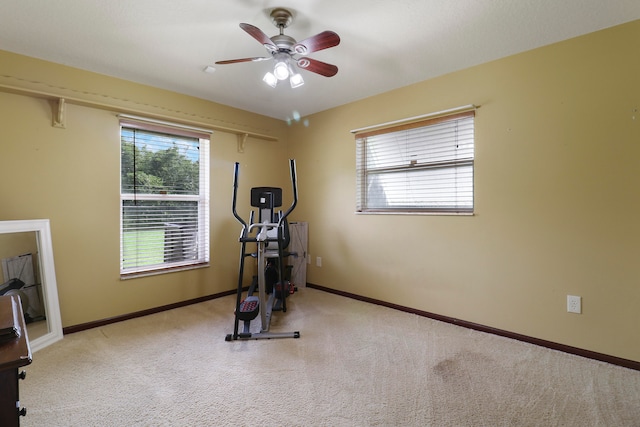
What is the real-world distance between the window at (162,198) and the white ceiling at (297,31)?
0.64 meters

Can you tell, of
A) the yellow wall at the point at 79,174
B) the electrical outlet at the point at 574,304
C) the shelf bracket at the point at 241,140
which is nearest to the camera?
the electrical outlet at the point at 574,304

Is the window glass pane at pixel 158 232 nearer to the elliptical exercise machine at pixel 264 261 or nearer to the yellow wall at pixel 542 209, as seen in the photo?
the elliptical exercise machine at pixel 264 261

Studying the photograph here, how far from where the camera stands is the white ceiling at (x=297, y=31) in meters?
1.96

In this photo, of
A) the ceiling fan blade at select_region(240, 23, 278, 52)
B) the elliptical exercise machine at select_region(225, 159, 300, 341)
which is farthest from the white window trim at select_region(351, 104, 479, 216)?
the ceiling fan blade at select_region(240, 23, 278, 52)

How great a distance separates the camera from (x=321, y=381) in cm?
200

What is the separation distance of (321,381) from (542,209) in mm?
2143

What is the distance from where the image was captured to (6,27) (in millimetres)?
2154


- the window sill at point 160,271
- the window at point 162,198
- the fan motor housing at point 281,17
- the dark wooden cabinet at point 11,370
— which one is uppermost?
the fan motor housing at point 281,17

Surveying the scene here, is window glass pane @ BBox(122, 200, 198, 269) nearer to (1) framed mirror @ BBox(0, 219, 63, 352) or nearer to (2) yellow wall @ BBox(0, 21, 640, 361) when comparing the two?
(2) yellow wall @ BBox(0, 21, 640, 361)

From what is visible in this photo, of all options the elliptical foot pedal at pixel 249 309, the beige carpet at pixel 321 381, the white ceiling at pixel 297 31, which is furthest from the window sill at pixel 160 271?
the white ceiling at pixel 297 31

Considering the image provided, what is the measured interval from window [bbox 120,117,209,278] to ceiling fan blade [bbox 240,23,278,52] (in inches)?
73.0

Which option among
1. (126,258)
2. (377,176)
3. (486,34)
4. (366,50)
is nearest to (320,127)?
(377,176)

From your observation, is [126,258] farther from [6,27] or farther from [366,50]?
[366,50]

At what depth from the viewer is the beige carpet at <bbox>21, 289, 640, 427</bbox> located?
1.68 metres
